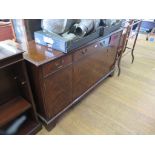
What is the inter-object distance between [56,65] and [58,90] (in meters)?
0.28

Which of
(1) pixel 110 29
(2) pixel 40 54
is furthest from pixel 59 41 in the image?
(1) pixel 110 29

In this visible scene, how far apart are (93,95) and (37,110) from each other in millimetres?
834

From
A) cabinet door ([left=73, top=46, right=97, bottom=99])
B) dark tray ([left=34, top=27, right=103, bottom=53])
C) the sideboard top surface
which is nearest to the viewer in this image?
the sideboard top surface

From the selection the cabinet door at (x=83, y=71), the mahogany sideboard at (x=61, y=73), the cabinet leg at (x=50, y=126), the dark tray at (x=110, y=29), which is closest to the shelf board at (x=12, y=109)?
the mahogany sideboard at (x=61, y=73)

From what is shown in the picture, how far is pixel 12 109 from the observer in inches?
49.9

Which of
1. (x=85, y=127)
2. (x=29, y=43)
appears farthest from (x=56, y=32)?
(x=85, y=127)

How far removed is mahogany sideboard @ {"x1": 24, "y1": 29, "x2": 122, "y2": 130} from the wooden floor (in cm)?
17

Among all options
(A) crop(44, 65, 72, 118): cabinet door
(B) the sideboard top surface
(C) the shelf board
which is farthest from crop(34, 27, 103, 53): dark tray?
(C) the shelf board

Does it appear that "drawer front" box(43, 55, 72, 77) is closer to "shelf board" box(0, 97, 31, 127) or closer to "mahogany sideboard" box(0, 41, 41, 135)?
"mahogany sideboard" box(0, 41, 41, 135)

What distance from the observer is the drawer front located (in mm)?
1151

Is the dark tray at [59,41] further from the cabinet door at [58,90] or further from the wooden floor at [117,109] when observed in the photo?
the wooden floor at [117,109]

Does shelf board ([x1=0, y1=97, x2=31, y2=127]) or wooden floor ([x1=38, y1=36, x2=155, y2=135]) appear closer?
shelf board ([x1=0, y1=97, x2=31, y2=127])

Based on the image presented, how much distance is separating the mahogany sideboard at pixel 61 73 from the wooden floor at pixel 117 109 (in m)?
0.17

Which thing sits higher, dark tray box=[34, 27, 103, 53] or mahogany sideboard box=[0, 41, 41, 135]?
dark tray box=[34, 27, 103, 53]
